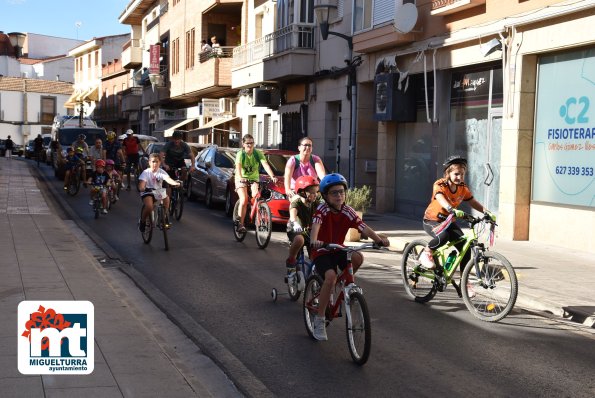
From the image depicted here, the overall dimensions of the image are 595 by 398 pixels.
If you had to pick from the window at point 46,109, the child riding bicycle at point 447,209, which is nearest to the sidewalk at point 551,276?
the child riding bicycle at point 447,209

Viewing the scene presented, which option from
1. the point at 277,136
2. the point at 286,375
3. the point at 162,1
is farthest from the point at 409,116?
the point at 162,1

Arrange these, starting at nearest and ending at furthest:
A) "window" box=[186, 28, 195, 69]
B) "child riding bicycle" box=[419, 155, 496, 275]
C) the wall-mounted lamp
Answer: "child riding bicycle" box=[419, 155, 496, 275]
the wall-mounted lamp
"window" box=[186, 28, 195, 69]

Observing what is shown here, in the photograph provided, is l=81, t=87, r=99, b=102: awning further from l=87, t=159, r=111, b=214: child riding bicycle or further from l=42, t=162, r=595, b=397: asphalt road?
l=42, t=162, r=595, b=397: asphalt road

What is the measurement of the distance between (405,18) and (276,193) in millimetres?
5375

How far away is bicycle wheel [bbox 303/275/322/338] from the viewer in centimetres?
697

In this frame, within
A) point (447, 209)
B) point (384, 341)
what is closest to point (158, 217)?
point (447, 209)

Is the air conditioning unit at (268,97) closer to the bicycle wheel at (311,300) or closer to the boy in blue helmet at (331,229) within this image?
the bicycle wheel at (311,300)

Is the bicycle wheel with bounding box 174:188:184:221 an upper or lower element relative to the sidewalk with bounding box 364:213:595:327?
upper

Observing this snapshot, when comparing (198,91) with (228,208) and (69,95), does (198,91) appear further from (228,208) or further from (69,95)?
(69,95)

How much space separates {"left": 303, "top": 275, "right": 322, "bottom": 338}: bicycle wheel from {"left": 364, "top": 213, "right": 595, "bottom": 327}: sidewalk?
9.78ft

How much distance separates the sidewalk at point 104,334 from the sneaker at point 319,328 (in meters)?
1.04

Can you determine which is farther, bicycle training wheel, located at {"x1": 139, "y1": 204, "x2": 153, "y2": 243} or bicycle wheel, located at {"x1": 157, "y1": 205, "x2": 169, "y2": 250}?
bicycle training wheel, located at {"x1": 139, "y1": 204, "x2": 153, "y2": 243}

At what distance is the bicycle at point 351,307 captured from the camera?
20.4ft

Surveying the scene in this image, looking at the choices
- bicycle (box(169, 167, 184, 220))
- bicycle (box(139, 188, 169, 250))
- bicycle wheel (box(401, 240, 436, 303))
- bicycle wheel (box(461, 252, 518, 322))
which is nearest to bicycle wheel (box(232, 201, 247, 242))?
bicycle (box(139, 188, 169, 250))
